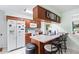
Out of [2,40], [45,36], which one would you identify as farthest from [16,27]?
[45,36]

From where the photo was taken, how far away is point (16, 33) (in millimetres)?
1913

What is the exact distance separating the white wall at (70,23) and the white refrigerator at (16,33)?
32.8 inches

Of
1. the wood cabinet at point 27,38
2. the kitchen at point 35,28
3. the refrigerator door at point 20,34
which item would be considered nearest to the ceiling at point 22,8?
the kitchen at point 35,28

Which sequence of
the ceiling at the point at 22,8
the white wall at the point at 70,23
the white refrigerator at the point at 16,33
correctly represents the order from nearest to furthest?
the ceiling at the point at 22,8
the white wall at the point at 70,23
the white refrigerator at the point at 16,33

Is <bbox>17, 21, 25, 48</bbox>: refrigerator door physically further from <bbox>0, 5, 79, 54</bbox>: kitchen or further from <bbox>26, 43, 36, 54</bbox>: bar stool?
<bbox>26, 43, 36, 54</bbox>: bar stool

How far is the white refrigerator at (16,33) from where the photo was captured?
1746 millimetres

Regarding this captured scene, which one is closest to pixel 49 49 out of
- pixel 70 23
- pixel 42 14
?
pixel 70 23

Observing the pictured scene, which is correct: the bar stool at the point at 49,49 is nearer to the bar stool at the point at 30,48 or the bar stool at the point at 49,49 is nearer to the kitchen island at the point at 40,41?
the kitchen island at the point at 40,41

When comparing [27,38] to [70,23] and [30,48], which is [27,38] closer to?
[30,48]
